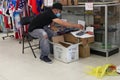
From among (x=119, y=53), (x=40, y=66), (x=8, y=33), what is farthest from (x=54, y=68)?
(x=8, y=33)

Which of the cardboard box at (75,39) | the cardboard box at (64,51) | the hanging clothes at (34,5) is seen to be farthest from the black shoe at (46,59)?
the hanging clothes at (34,5)

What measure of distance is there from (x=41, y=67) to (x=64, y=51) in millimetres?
480

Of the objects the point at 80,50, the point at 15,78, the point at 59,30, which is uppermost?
the point at 59,30

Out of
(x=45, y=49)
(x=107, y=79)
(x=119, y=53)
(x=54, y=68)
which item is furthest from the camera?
(x=119, y=53)

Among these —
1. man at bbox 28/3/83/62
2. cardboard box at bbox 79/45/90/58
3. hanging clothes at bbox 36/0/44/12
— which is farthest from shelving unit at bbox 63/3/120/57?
hanging clothes at bbox 36/0/44/12

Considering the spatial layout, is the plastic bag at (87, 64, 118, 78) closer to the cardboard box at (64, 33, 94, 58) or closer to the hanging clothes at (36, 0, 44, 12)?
the cardboard box at (64, 33, 94, 58)

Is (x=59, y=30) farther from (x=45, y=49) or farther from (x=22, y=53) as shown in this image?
(x=22, y=53)

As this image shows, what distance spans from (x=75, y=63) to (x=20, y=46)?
173 centimetres

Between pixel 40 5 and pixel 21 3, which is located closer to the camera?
pixel 40 5

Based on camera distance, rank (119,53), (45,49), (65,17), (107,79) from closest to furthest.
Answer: (107,79), (45,49), (119,53), (65,17)

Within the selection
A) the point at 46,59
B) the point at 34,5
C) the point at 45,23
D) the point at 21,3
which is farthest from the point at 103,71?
the point at 21,3

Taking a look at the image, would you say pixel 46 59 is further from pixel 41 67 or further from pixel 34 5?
pixel 34 5

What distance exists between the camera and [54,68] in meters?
3.38

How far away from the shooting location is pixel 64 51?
3.56m
